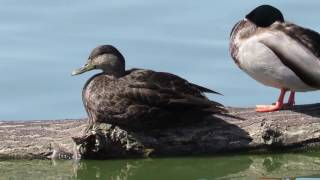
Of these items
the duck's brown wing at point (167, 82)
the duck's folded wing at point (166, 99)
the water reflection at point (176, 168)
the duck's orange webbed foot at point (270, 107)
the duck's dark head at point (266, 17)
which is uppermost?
the duck's dark head at point (266, 17)

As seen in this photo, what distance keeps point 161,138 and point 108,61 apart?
0.95 meters

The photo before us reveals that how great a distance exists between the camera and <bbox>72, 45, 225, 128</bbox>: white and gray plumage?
8.61 m

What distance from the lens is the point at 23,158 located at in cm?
838

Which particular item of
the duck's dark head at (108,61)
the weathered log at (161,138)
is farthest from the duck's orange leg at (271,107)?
the duck's dark head at (108,61)

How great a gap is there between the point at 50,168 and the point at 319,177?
194 centimetres

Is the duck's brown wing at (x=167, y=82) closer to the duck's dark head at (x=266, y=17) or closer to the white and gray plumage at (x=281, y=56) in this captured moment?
the white and gray plumage at (x=281, y=56)

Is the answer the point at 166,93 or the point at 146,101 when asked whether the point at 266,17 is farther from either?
the point at 146,101

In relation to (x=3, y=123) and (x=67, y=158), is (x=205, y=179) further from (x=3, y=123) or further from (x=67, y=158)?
(x=3, y=123)

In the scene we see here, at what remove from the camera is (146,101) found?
865 cm

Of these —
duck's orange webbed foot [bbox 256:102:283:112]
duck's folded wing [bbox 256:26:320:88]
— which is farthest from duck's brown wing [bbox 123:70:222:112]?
duck's folded wing [bbox 256:26:320:88]

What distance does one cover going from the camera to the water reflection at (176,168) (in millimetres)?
8180

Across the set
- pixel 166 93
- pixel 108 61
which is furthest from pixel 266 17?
pixel 108 61

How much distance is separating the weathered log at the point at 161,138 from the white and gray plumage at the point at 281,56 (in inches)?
15.6

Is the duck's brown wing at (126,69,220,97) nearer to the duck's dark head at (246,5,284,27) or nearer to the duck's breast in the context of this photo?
the duck's breast
